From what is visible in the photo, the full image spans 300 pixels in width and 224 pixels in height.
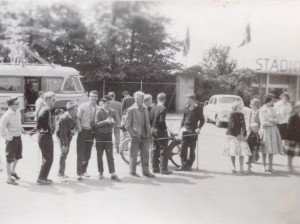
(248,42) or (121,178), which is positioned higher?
(248,42)

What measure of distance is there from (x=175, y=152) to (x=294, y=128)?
1.42 meters

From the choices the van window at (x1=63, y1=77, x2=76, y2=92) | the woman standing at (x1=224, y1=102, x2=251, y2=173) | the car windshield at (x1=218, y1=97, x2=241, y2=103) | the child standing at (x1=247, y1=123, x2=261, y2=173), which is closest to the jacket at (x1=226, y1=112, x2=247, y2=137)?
the woman standing at (x1=224, y1=102, x2=251, y2=173)

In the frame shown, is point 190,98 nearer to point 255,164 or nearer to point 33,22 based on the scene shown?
point 255,164

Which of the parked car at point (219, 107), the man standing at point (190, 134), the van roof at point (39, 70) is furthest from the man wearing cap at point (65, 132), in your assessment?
the parked car at point (219, 107)

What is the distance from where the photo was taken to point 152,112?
505cm

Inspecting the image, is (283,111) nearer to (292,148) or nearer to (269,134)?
(292,148)

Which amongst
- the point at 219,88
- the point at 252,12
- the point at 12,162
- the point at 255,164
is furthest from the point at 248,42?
the point at 12,162

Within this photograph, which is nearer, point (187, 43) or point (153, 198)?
point (187, 43)

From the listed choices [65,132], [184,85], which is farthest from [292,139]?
[65,132]

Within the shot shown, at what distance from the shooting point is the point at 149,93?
4305 millimetres

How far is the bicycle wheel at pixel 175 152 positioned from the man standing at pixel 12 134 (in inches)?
63.8

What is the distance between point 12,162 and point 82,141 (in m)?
0.69

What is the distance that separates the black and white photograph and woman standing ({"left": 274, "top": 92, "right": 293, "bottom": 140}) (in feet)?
0.06

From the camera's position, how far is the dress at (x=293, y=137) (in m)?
4.26
